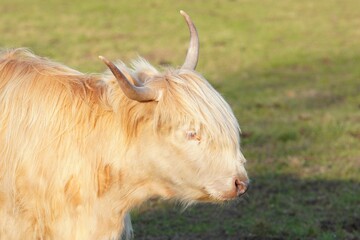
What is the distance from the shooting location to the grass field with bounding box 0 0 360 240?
8.01 meters

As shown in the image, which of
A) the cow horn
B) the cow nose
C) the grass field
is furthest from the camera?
the grass field

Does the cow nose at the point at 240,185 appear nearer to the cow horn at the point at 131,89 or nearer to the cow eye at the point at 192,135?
the cow eye at the point at 192,135

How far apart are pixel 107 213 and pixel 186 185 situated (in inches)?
20.4

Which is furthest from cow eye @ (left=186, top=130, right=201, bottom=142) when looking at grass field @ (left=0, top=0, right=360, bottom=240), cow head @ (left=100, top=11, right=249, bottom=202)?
grass field @ (left=0, top=0, right=360, bottom=240)

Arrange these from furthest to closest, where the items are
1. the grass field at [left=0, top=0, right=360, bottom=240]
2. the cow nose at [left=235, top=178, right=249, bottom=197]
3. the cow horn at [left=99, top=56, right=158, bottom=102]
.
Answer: the grass field at [left=0, top=0, right=360, bottom=240] < the cow nose at [left=235, top=178, right=249, bottom=197] < the cow horn at [left=99, top=56, right=158, bottom=102]

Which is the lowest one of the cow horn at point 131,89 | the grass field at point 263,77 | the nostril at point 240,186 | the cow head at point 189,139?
the grass field at point 263,77

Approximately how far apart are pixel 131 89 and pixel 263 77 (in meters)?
10.1

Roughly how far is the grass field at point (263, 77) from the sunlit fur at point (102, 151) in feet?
7.40

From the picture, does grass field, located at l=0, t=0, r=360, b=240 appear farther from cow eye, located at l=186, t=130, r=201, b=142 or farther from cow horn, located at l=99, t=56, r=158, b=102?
cow horn, located at l=99, t=56, r=158, b=102

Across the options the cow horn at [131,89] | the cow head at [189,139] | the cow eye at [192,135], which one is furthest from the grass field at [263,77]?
the cow horn at [131,89]

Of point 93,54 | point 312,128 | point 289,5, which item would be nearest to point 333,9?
point 289,5

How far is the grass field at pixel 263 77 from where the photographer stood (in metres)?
8.01

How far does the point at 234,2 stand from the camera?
2139 cm

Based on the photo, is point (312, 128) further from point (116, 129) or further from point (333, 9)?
point (333, 9)
